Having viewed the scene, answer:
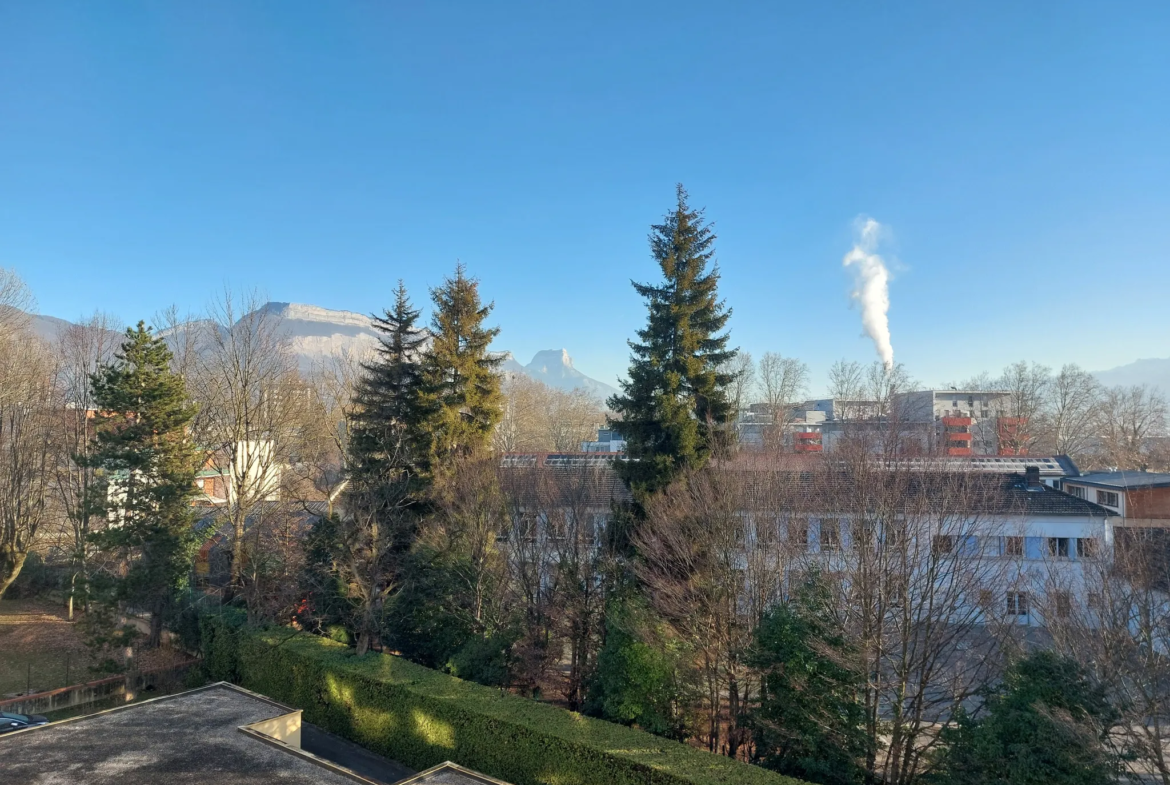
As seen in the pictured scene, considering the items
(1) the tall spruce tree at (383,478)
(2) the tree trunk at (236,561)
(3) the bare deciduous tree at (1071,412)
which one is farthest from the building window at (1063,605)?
(3) the bare deciduous tree at (1071,412)

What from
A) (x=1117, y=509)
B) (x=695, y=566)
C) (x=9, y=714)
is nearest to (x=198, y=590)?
(x=9, y=714)

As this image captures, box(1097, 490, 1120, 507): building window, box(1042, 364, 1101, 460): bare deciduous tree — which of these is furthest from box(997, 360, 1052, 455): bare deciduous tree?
box(1097, 490, 1120, 507): building window

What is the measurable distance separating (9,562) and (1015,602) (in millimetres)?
36205

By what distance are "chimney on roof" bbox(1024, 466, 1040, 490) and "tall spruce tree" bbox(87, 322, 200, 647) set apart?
114 ft

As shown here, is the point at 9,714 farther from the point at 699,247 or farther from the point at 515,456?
the point at 699,247

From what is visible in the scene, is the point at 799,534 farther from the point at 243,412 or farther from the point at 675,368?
the point at 243,412

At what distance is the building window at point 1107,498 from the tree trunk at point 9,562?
153 feet

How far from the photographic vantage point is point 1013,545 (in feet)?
52.2

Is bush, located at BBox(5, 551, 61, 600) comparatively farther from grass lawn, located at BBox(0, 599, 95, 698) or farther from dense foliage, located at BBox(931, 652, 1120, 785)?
dense foliage, located at BBox(931, 652, 1120, 785)

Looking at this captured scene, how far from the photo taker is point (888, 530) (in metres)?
12.3

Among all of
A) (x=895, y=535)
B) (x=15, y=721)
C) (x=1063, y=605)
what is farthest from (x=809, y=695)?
(x=15, y=721)

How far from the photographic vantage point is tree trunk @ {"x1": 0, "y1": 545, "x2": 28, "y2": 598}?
87.3 ft

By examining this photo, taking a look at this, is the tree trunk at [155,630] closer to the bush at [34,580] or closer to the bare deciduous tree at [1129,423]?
the bush at [34,580]

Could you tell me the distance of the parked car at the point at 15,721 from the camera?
15916 mm
